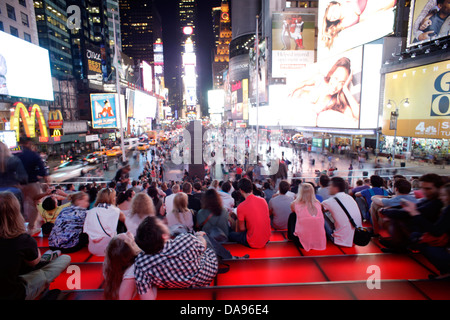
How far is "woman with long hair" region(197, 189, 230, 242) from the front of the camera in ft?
13.0

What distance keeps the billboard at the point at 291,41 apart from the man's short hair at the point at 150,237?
1725 inches

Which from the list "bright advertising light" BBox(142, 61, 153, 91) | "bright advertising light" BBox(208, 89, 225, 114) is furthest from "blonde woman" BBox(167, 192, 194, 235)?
"bright advertising light" BBox(208, 89, 225, 114)

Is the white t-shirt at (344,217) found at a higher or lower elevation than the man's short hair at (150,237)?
lower

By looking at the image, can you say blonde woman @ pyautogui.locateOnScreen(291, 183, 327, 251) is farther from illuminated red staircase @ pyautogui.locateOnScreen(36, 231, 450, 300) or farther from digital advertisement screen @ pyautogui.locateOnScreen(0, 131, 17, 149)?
digital advertisement screen @ pyautogui.locateOnScreen(0, 131, 17, 149)

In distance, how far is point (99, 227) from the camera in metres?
3.65

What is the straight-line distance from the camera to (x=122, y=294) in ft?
7.79

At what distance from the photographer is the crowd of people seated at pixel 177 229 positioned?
2424 millimetres

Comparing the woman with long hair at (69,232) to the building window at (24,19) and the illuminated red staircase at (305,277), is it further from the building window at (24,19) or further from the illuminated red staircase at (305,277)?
the building window at (24,19)

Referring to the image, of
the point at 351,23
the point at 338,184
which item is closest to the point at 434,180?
the point at 338,184

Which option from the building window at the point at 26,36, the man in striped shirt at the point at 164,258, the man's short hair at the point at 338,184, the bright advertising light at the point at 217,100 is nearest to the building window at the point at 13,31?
the building window at the point at 26,36

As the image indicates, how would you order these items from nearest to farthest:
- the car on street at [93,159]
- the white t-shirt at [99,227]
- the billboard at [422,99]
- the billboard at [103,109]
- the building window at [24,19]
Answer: the white t-shirt at [99,227] < the billboard at [422,99] < the car on street at [93,159] < the building window at [24,19] < the billboard at [103,109]

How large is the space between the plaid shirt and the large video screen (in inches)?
1200
